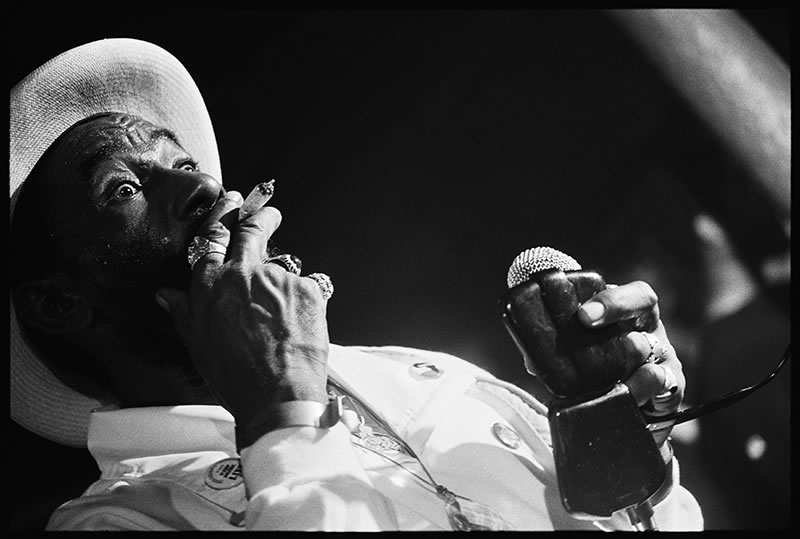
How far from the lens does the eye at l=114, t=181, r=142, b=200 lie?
4.44 ft

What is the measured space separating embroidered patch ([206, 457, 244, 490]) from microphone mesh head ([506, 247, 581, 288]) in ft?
1.73

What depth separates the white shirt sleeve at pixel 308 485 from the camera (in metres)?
0.97

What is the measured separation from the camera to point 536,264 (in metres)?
1.17

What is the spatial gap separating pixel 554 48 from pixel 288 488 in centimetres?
123

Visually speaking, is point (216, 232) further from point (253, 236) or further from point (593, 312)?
point (593, 312)

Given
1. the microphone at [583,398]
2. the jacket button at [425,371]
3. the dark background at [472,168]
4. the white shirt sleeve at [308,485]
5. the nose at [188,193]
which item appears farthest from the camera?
the dark background at [472,168]

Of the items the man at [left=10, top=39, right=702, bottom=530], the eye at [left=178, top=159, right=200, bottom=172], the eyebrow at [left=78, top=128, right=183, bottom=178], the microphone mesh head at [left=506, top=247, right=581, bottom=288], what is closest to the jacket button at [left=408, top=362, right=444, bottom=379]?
the man at [left=10, top=39, right=702, bottom=530]

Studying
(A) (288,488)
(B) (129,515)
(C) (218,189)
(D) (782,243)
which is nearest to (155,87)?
(C) (218,189)

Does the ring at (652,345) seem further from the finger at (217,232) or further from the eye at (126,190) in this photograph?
the eye at (126,190)

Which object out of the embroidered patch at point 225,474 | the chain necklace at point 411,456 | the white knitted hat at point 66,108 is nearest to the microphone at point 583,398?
the chain necklace at point 411,456

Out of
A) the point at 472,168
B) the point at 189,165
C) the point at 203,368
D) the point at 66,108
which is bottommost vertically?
the point at 203,368

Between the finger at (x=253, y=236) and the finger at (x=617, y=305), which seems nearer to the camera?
the finger at (x=617, y=305)

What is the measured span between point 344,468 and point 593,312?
1.34 ft

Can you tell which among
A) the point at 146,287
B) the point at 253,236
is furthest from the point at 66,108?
the point at 253,236
